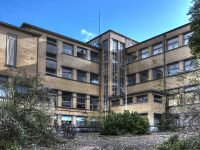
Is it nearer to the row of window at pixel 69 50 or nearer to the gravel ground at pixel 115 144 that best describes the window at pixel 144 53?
the row of window at pixel 69 50

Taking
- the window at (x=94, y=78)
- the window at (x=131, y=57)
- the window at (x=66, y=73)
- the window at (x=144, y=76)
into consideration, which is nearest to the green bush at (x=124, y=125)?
the window at (x=66, y=73)

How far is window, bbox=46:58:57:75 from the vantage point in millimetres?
51250

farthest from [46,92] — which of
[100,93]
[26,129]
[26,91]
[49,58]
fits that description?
[100,93]

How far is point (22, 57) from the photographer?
46.8 m

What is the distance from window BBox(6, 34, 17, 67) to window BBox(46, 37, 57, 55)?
20.2 ft

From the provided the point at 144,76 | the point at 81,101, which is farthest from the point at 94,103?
the point at 144,76

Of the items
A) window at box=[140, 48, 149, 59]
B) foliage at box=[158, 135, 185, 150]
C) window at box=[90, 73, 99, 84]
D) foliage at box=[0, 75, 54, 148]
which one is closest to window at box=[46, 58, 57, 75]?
window at box=[90, 73, 99, 84]

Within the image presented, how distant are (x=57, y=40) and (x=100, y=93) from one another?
1100 cm

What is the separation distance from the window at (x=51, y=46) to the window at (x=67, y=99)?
20.0 feet

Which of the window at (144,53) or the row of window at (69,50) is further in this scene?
the window at (144,53)

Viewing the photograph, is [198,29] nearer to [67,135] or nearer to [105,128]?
[105,128]

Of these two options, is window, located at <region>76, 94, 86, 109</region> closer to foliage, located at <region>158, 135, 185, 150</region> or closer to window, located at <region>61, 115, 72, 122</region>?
window, located at <region>61, 115, 72, 122</region>

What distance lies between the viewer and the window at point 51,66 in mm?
51250

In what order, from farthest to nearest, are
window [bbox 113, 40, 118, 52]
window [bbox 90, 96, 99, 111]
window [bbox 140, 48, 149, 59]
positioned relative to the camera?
window [bbox 113, 40, 118, 52] < window [bbox 140, 48, 149, 59] < window [bbox 90, 96, 99, 111]
